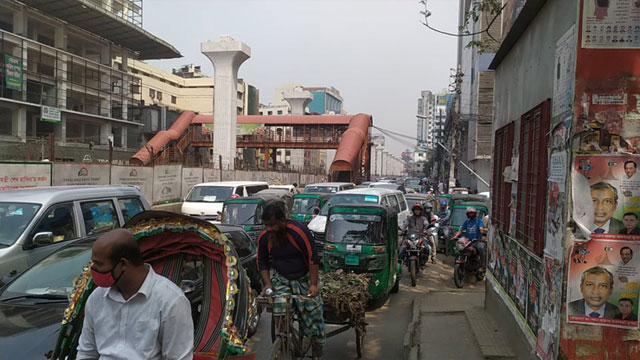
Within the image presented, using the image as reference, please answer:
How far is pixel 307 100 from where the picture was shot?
180 feet

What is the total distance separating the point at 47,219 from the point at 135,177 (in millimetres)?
12144

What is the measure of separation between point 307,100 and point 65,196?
1903 inches

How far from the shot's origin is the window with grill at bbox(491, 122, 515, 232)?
6520 mm

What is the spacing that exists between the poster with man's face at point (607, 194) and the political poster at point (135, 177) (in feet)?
50.0

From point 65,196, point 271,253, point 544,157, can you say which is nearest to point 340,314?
point 271,253

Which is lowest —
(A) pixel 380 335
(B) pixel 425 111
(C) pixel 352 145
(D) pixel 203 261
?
(A) pixel 380 335

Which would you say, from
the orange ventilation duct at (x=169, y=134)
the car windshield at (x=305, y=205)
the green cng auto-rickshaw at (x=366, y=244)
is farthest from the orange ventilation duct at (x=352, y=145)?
the green cng auto-rickshaw at (x=366, y=244)

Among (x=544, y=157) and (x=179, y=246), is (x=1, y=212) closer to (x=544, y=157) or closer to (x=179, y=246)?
(x=179, y=246)

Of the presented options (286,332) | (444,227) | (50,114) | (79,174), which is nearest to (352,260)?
(286,332)

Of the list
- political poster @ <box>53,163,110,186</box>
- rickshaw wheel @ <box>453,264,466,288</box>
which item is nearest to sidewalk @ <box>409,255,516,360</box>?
rickshaw wheel @ <box>453,264,466,288</box>

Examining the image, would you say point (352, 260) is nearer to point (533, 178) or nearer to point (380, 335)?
point (380, 335)

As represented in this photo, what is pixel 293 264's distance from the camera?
498 cm

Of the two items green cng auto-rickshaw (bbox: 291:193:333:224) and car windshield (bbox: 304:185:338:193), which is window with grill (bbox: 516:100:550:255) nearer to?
green cng auto-rickshaw (bbox: 291:193:333:224)

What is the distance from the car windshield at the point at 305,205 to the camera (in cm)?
1678
